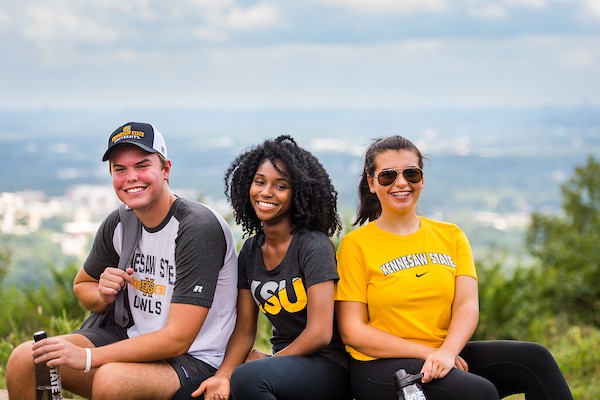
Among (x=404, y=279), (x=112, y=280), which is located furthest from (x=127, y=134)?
(x=404, y=279)

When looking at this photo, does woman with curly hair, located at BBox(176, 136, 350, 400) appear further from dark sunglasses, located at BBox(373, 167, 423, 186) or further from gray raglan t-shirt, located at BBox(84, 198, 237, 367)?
dark sunglasses, located at BBox(373, 167, 423, 186)

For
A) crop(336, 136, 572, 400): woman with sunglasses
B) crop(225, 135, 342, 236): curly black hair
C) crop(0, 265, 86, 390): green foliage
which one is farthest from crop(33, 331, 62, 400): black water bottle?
crop(0, 265, 86, 390): green foliage

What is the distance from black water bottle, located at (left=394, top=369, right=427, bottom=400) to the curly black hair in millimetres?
822

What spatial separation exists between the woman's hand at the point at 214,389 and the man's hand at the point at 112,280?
601mm

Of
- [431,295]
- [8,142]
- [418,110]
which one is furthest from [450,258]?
[418,110]

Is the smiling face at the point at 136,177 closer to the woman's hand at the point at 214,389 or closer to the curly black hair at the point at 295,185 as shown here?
the curly black hair at the point at 295,185

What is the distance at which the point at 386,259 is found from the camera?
3873 mm

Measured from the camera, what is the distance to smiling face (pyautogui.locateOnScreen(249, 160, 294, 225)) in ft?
12.7

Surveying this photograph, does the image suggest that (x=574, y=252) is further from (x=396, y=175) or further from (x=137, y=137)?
(x=137, y=137)

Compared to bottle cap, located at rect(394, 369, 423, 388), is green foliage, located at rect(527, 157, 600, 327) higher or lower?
lower

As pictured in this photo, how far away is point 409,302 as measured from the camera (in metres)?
3.79

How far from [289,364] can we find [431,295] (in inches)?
27.6

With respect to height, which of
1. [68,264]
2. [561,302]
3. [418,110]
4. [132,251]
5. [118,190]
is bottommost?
[561,302]

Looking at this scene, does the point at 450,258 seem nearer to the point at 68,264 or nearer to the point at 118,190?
the point at 118,190
